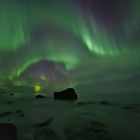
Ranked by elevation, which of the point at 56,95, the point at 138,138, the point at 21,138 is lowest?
the point at 138,138

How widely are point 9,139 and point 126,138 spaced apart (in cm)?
1603

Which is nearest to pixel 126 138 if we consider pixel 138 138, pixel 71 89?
pixel 138 138

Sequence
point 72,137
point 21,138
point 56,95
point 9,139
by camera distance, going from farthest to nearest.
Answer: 1. point 56,95
2. point 72,137
3. point 21,138
4. point 9,139

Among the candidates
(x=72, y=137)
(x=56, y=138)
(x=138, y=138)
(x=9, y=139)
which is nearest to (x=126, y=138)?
(x=138, y=138)

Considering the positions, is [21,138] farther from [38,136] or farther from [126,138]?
[126,138]

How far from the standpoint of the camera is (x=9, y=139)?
20.2 meters

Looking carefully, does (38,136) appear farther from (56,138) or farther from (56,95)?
(56,95)

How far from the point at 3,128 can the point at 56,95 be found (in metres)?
109

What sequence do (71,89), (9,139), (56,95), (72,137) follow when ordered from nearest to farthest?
(9,139) < (72,137) < (71,89) < (56,95)

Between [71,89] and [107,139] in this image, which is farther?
[71,89]

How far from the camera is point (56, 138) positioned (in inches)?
1093

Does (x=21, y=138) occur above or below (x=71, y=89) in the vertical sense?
below

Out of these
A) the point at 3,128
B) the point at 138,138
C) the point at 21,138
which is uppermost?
the point at 3,128

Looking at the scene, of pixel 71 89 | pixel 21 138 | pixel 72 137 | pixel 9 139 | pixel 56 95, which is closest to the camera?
pixel 9 139
